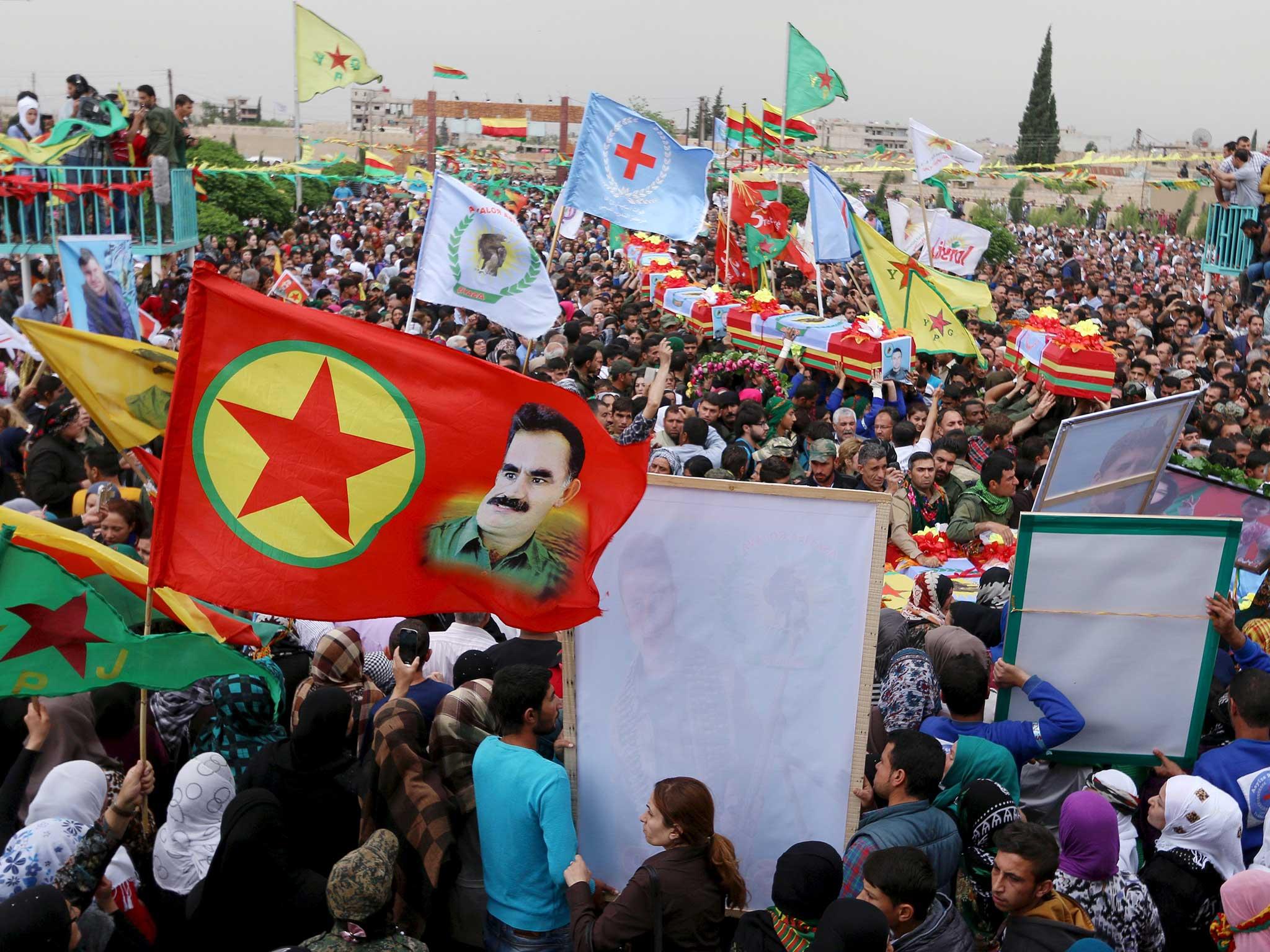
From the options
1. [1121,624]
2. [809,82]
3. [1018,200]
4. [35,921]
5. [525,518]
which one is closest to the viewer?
[35,921]

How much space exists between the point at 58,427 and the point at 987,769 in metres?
5.94

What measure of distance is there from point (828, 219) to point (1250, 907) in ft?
33.5

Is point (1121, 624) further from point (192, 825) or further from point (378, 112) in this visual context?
point (378, 112)

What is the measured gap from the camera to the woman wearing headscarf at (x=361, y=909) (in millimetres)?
2992

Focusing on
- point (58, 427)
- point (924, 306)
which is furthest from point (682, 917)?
point (924, 306)

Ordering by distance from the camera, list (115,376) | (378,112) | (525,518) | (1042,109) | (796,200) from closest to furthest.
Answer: (525,518) < (115,376) < (796,200) < (1042,109) < (378,112)

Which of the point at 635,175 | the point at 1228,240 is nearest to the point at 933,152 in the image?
the point at 1228,240

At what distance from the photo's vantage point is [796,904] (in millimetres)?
3043

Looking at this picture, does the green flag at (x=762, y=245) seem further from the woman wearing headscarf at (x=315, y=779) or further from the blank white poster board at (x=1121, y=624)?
the woman wearing headscarf at (x=315, y=779)

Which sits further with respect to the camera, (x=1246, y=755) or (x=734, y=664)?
A: (x=1246, y=755)

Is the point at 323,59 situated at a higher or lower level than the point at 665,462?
higher

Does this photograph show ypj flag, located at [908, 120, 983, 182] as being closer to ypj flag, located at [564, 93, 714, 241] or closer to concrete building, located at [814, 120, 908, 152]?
ypj flag, located at [564, 93, 714, 241]

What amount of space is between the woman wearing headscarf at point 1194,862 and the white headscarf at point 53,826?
3054mm

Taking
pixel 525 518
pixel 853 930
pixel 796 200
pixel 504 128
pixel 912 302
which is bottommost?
pixel 853 930
